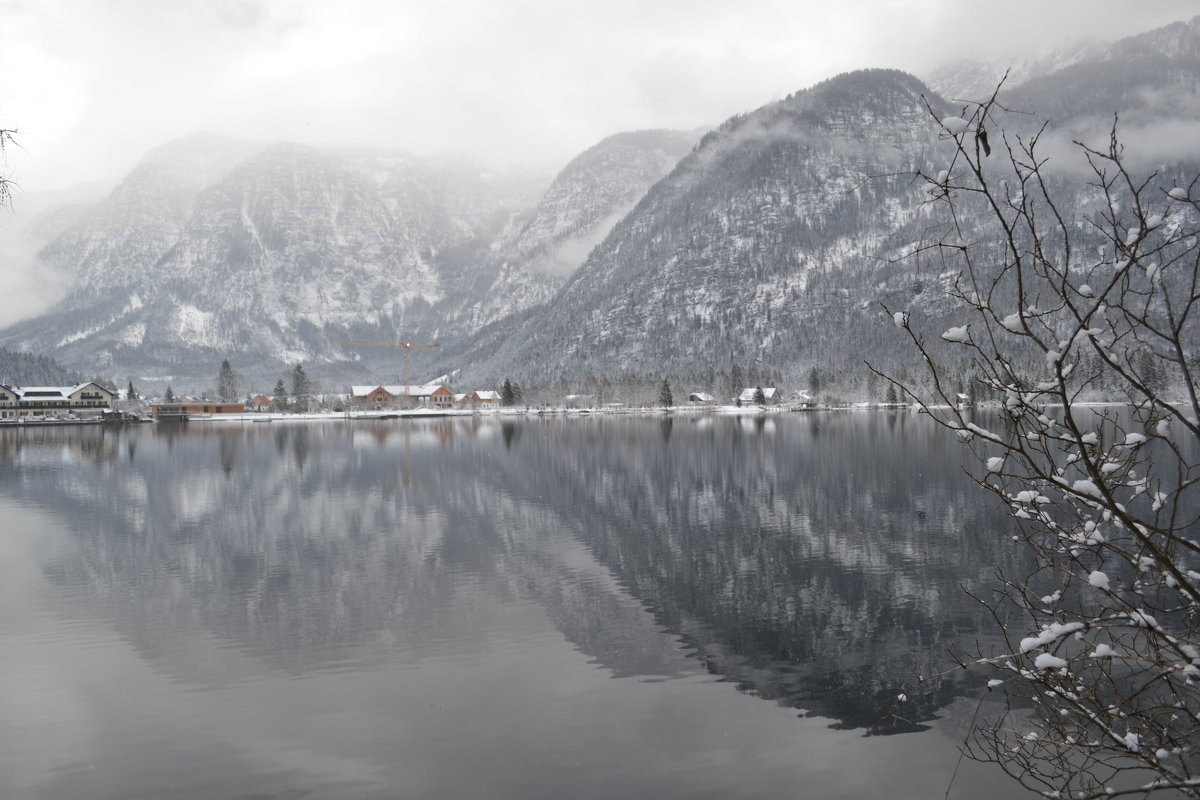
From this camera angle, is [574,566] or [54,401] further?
[54,401]

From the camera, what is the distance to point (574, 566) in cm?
2497

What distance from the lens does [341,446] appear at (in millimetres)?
80312

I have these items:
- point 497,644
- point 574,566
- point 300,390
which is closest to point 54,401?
point 300,390

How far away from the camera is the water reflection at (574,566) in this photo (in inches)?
661

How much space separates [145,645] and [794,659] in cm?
1473

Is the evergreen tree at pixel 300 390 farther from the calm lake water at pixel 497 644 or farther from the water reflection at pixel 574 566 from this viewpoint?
the calm lake water at pixel 497 644

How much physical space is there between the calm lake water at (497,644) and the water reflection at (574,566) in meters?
0.13

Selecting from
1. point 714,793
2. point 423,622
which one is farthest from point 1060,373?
point 423,622

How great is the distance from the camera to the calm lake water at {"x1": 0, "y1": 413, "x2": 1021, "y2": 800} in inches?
463

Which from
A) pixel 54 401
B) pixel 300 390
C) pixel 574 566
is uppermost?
pixel 300 390

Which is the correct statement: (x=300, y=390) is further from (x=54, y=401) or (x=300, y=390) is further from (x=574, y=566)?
(x=574, y=566)

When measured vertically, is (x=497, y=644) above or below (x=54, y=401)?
below

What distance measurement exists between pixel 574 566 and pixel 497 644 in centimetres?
752

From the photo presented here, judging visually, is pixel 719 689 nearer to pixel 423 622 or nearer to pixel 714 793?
pixel 714 793
